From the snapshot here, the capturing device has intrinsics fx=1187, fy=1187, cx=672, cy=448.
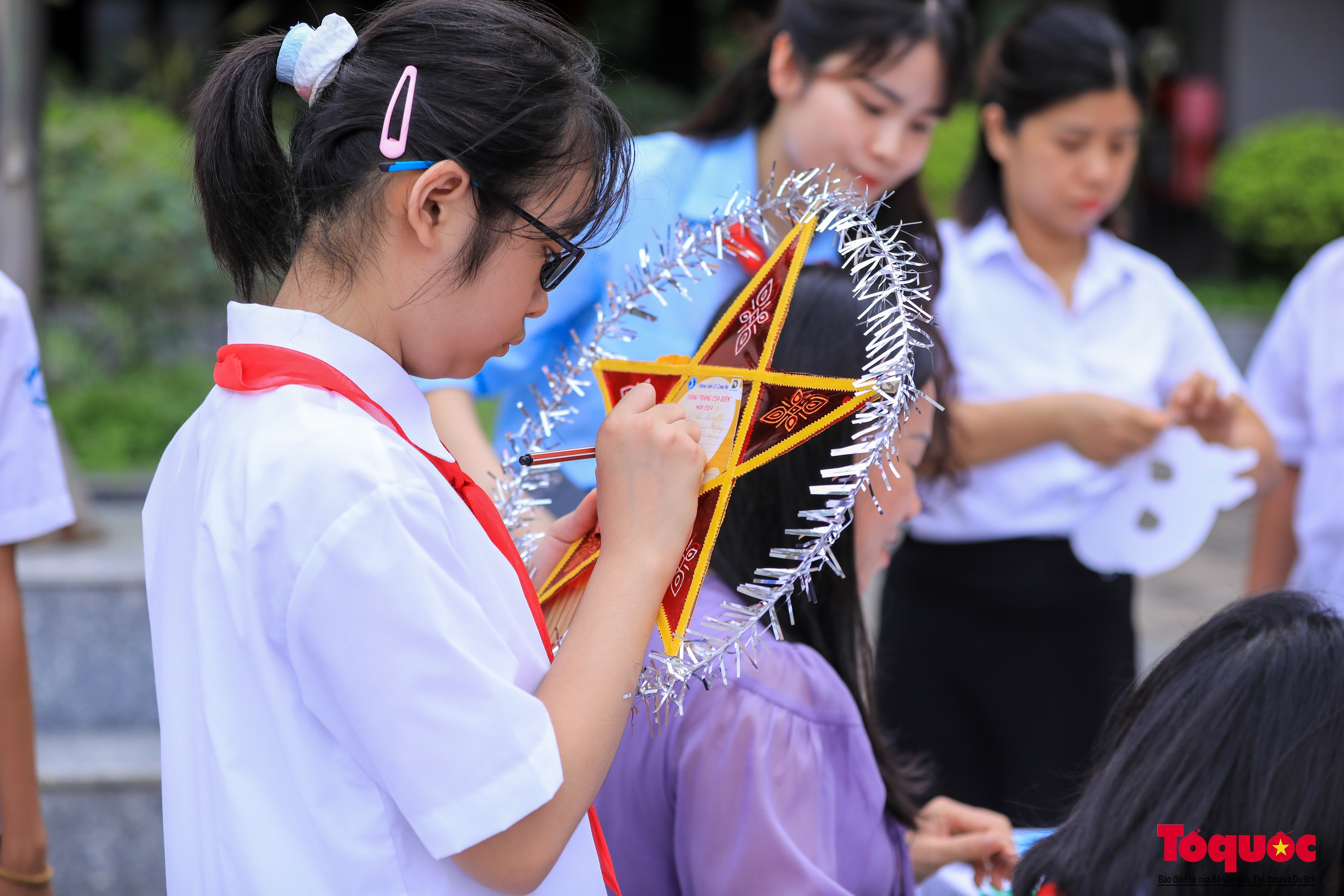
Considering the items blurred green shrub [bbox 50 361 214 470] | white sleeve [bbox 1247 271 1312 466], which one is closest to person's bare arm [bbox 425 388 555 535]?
white sleeve [bbox 1247 271 1312 466]

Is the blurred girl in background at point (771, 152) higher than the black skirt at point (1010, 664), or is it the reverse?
the blurred girl in background at point (771, 152)

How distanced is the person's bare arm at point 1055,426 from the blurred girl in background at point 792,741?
0.82 metres

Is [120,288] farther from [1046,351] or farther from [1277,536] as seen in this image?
[1277,536]

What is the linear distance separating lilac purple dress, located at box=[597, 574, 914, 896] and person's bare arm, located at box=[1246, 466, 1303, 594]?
5.00ft

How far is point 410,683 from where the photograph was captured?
811 millimetres

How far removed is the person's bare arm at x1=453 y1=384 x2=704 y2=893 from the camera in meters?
0.85

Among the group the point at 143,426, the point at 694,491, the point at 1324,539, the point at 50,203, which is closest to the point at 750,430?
the point at 694,491

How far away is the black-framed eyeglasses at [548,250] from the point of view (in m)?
0.91

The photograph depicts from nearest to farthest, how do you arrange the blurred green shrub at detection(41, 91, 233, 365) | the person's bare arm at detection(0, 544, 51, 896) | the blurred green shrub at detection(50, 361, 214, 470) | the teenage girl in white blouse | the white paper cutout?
the person's bare arm at detection(0, 544, 51, 896) < the white paper cutout < the teenage girl in white blouse < the blurred green shrub at detection(50, 361, 214, 470) < the blurred green shrub at detection(41, 91, 233, 365)

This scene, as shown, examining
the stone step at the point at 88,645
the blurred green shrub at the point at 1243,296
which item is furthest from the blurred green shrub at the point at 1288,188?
the stone step at the point at 88,645

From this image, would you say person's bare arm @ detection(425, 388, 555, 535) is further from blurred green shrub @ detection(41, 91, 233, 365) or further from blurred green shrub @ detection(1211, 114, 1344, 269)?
blurred green shrub @ detection(1211, 114, 1344, 269)

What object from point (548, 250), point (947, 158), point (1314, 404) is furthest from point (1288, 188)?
point (548, 250)

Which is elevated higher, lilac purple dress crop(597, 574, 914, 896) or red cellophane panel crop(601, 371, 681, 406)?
red cellophane panel crop(601, 371, 681, 406)

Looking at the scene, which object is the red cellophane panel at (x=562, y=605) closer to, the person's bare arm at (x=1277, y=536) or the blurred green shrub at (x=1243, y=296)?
the person's bare arm at (x=1277, y=536)
